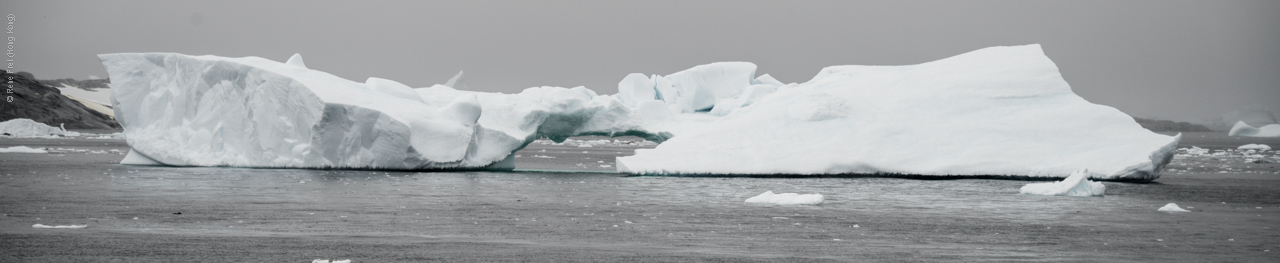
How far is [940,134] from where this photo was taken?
2016cm

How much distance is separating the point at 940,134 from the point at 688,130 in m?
5.53

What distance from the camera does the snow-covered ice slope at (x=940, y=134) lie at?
19250mm

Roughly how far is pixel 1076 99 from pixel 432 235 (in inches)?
592

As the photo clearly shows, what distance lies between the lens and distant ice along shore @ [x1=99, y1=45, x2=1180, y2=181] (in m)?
19.6

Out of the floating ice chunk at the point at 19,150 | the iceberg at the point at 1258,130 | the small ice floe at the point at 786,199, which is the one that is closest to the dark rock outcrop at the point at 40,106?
the floating ice chunk at the point at 19,150

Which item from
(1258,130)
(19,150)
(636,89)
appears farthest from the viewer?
(1258,130)

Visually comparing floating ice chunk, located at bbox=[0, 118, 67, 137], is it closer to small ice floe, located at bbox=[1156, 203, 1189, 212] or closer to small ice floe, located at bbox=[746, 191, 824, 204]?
small ice floe, located at bbox=[746, 191, 824, 204]

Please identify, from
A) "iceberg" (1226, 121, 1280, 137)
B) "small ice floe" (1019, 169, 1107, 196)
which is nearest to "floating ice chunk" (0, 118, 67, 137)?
"small ice floe" (1019, 169, 1107, 196)

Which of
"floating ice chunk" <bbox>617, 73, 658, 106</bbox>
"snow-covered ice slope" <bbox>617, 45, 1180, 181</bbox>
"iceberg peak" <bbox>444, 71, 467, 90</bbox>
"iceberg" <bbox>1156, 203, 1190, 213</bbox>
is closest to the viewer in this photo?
"iceberg" <bbox>1156, 203, 1190, 213</bbox>

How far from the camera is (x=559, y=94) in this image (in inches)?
974

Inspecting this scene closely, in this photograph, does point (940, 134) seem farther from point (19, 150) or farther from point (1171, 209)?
point (19, 150)

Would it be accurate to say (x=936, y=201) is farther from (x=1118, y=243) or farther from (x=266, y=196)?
(x=266, y=196)

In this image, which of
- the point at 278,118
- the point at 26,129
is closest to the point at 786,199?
the point at 278,118

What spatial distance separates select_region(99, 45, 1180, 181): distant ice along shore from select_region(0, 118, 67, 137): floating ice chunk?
4267 centimetres
